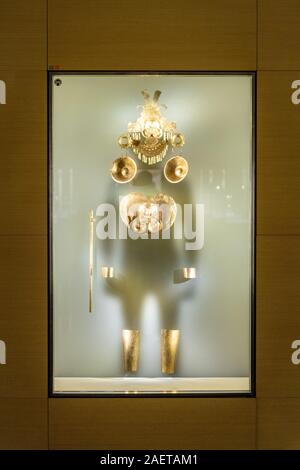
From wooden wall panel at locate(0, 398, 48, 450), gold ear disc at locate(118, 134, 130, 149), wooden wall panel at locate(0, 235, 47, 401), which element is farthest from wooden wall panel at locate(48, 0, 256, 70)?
wooden wall panel at locate(0, 398, 48, 450)

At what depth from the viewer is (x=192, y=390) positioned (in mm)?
2840

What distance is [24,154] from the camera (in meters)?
2.79

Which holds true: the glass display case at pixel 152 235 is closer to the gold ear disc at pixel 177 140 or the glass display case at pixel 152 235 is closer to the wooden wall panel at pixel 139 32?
the gold ear disc at pixel 177 140

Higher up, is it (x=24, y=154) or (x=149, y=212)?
(x=24, y=154)

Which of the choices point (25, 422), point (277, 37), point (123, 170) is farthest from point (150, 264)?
point (277, 37)

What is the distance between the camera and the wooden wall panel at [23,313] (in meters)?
2.80

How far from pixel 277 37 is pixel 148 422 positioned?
7.38ft

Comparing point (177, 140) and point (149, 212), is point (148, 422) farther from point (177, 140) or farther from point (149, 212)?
point (177, 140)

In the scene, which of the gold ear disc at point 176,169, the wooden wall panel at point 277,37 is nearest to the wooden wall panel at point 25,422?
the gold ear disc at point 176,169

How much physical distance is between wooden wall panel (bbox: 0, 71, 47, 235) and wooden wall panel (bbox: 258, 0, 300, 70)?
1.23m

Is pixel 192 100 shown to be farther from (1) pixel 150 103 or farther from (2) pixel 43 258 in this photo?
(2) pixel 43 258

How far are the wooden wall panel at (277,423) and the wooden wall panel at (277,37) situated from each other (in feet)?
6.12

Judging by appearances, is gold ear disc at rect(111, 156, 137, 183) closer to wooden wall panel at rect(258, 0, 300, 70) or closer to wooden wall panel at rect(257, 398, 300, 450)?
wooden wall panel at rect(258, 0, 300, 70)

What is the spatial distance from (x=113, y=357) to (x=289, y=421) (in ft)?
3.46
